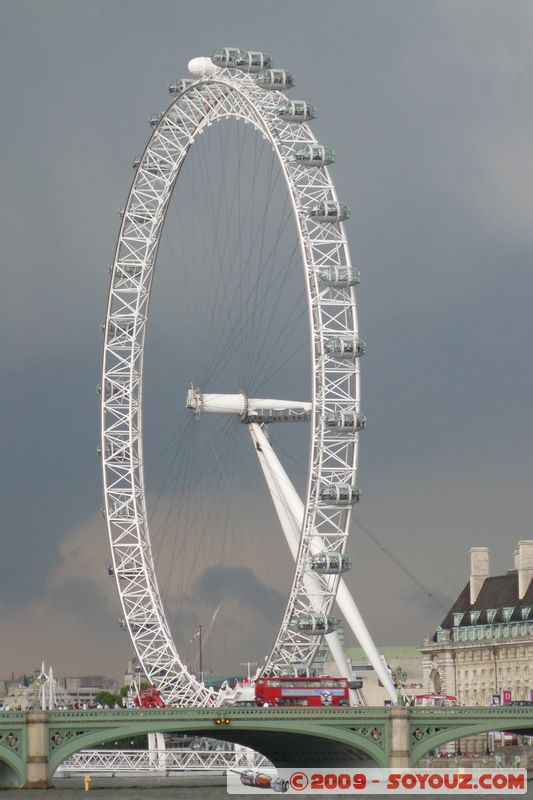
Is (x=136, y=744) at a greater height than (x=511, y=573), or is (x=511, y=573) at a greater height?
(x=511, y=573)

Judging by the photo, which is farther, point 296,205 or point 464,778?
point 296,205

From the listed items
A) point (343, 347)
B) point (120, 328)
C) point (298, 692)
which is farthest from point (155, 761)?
point (343, 347)

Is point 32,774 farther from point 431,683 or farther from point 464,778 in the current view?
point 431,683

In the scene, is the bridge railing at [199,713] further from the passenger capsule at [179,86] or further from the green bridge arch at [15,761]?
the passenger capsule at [179,86]

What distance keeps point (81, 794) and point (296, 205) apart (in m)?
28.1

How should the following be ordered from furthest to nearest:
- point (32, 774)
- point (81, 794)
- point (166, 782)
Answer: point (166, 782), point (81, 794), point (32, 774)

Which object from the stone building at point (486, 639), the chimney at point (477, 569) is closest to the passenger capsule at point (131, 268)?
the stone building at point (486, 639)

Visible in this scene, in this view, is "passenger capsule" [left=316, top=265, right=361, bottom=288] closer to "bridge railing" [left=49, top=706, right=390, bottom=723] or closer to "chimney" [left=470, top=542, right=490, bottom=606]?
"bridge railing" [left=49, top=706, right=390, bottom=723]

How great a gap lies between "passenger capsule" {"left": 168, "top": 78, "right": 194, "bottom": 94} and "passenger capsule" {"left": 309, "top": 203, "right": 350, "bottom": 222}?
39.0 feet

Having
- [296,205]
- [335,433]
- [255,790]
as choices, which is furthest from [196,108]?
[255,790]

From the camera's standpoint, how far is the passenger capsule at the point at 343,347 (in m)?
101

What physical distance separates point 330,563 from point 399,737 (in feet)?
31.9

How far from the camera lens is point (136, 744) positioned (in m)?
175

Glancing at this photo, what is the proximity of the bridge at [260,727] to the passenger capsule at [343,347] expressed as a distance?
16819 millimetres
